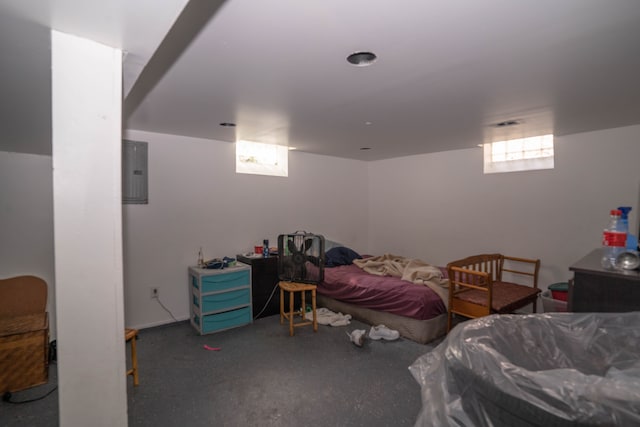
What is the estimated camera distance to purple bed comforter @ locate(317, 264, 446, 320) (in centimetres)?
307

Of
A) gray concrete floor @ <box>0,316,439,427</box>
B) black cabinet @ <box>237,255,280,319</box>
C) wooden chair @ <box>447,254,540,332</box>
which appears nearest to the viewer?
gray concrete floor @ <box>0,316,439,427</box>

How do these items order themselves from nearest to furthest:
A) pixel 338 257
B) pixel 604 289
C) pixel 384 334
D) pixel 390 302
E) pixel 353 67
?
1. pixel 604 289
2. pixel 353 67
3. pixel 384 334
4. pixel 390 302
5. pixel 338 257

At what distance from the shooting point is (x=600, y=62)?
1.66 metres

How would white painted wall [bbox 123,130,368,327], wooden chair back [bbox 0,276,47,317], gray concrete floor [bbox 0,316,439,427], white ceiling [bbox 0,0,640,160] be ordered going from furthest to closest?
white painted wall [bbox 123,130,368,327], wooden chair back [bbox 0,276,47,317], gray concrete floor [bbox 0,316,439,427], white ceiling [bbox 0,0,640,160]

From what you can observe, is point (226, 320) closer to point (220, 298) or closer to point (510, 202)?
point (220, 298)

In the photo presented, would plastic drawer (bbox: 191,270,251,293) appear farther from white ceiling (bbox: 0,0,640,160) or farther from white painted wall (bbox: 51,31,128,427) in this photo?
white painted wall (bbox: 51,31,128,427)

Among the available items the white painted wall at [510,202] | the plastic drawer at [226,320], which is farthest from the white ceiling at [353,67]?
the plastic drawer at [226,320]

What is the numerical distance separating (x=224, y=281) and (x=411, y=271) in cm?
211

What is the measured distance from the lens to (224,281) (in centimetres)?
337

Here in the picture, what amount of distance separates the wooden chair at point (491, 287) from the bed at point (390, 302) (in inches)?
7.7

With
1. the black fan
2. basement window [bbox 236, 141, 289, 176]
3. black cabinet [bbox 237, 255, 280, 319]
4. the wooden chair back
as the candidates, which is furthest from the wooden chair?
the wooden chair back

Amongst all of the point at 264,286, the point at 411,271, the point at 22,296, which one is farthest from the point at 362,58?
the point at 22,296

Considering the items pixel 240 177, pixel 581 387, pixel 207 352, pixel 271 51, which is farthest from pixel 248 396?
pixel 240 177

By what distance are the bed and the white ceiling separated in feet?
5.55
